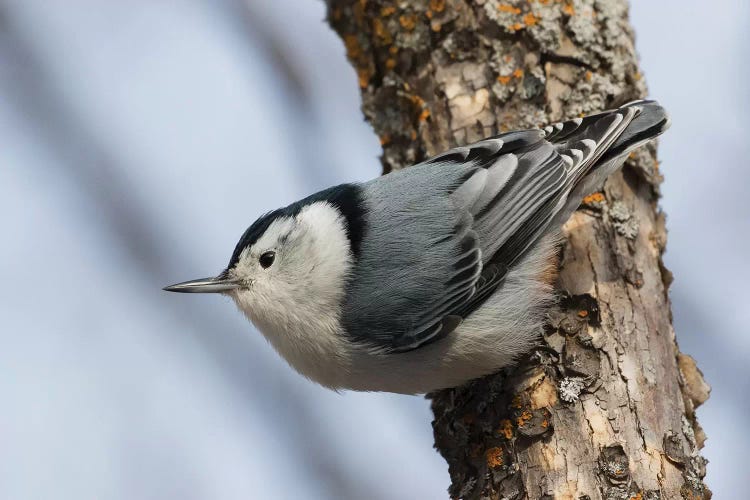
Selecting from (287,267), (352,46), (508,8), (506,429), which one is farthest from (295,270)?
(508,8)

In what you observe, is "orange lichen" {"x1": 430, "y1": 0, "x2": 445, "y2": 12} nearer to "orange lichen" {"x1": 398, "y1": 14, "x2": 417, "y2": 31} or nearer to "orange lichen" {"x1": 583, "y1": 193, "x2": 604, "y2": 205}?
"orange lichen" {"x1": 398, "y1": 14, "x2": 417, "y2": 31}

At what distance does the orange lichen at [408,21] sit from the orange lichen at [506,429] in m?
1.29

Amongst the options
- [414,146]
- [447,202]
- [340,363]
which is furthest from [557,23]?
[340,363]

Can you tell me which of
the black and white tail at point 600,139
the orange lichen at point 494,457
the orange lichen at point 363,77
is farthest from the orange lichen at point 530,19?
the orange lichen at point 494,457

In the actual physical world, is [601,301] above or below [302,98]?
below

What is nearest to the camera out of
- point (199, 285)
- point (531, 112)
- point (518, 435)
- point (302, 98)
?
point (518, 435)

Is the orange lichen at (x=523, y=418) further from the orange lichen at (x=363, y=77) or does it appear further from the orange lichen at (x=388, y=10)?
the orange lichen at (x=388, y=10)

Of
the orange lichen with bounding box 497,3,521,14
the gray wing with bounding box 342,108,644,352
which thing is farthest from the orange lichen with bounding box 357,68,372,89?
the gray wing with bounding box 342,108,644,352

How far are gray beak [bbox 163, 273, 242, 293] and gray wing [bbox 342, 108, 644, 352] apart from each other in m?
0.35

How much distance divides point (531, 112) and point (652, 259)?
56 centimetres

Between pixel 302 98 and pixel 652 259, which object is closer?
pixel 652 259

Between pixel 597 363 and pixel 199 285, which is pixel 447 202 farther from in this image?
pixel 199 285

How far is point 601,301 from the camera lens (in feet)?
7.19

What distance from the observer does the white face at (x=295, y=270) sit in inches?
87.4
